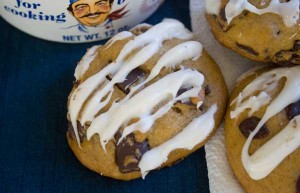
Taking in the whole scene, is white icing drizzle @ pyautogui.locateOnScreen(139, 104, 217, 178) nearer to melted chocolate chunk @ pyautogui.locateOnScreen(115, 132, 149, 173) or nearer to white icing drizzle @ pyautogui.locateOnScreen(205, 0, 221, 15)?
melted chocolate chunk @ pyautogui.locateOnScreen(115, 132, 149, 173)

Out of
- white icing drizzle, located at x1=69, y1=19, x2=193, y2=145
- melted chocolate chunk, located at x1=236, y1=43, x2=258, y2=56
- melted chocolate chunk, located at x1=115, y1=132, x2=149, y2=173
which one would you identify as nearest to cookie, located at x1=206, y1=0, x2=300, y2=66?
melted chocolate chunk, located at x1=236, y1=43, x2=258, y2=56

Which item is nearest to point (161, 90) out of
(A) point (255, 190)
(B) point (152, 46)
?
(B) point (152, 46)

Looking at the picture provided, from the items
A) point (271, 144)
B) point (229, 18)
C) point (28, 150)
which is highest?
point (229, 18)

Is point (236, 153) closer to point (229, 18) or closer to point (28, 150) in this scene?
point (229, 18)

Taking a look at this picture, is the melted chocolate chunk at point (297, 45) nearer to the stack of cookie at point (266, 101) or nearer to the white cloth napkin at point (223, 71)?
the stack of cookie at point (266, 101)

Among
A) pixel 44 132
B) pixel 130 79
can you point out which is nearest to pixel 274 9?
pixel 130 79

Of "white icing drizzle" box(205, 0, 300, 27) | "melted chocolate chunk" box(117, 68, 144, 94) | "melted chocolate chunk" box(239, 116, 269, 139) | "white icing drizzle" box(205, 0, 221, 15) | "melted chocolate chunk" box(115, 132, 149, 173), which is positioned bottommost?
"melted chocolate chunk" box(115, 132, 149, 173)

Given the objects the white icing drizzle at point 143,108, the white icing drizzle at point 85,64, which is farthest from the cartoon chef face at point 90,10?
the white icing drizzle at point 143,108
